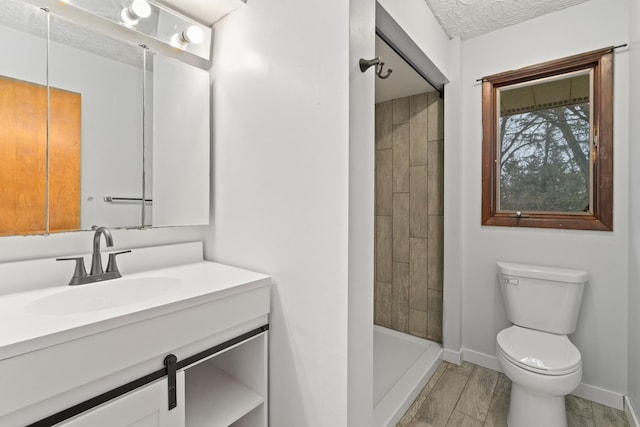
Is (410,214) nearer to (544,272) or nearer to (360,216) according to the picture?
(544,272)

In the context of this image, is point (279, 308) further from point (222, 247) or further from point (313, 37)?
point (313, 37)

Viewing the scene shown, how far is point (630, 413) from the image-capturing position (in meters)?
1.57

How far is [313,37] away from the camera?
1.11 m

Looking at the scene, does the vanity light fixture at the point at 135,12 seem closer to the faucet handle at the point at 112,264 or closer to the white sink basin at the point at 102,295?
the faucet handle at the point at 112,264

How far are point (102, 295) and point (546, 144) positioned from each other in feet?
8.32

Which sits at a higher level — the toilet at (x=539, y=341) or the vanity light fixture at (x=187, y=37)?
the vanity light fixture at (x=187, y=37)

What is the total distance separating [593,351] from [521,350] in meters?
0.63

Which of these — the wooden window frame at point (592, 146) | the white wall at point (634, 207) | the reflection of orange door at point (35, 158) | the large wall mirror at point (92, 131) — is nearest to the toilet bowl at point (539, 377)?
the white wall at point (634, 207)

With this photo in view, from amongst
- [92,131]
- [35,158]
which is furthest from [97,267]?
[92,131]

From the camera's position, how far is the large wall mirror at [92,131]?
108 cm

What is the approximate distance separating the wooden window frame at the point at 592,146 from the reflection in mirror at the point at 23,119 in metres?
2.41

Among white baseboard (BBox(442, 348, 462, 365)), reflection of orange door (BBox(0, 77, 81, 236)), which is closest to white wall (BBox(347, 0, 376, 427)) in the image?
reflection of orange door (BBox(0, 77, 81, 236))

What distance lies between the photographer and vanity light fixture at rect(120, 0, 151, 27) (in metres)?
1.30

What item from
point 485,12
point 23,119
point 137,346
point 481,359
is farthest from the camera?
point 481,359
